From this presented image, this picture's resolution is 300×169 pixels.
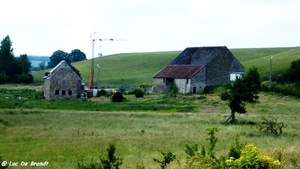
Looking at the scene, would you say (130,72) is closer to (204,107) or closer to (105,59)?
(105,59)

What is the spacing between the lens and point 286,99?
163ft

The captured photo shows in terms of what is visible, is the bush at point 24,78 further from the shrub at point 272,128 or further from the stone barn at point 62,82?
the shrub at point 272,128

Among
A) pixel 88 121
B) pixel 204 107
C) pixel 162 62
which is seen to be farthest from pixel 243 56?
pixel 88 121

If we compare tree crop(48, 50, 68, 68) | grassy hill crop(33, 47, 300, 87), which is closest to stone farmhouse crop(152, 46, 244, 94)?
grassy hill crop(33, 47, 300, 87)

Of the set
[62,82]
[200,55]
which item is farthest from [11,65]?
[200,55]

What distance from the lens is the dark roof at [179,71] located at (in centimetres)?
6681

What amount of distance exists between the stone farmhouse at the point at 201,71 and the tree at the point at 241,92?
109ft

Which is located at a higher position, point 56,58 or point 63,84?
point 56,58

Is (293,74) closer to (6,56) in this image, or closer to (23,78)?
(23,78)

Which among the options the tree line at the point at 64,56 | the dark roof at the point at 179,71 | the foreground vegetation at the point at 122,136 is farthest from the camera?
the tree line at the point at 64,56

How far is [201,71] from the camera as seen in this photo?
220 feet

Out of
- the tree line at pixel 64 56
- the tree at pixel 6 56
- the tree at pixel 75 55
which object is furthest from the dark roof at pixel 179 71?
the tree at pixel 75 55

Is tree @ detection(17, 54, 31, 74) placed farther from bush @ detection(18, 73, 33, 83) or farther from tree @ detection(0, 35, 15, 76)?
bush @ detection(18, 73, 33, 83)

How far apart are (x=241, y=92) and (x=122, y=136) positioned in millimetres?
11078
